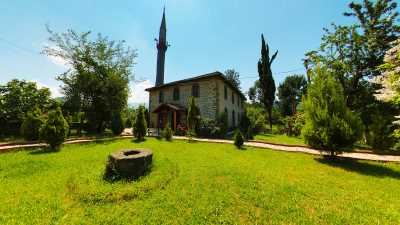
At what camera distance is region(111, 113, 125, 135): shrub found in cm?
1642

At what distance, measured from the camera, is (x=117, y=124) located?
16.4 m

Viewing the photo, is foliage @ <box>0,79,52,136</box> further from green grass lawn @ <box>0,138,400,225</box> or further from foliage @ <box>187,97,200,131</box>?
foliage @ <box>187,97,200,131</box>

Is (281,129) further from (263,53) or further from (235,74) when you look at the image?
(235,74)

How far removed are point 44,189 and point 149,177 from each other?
2.78 m

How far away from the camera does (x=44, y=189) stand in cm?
467

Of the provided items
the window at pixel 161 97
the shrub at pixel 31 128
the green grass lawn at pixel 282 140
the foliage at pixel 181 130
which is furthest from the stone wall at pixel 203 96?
the shrub at pixel 31 128

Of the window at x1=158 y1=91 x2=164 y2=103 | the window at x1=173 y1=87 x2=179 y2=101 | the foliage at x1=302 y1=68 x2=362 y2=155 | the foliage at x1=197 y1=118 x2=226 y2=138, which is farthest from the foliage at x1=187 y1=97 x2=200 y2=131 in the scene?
the foliage at x1=302 y1=68 x2=362 y2=155

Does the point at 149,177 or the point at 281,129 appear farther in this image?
the point at 281,129

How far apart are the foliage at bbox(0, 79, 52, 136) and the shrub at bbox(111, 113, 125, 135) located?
5.51 m

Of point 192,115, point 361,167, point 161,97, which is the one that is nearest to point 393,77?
point 361,167

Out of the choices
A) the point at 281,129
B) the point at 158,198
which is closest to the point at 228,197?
the point at 158,198

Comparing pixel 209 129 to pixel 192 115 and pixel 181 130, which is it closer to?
pixel 192 115

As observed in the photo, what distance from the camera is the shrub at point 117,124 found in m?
16.4

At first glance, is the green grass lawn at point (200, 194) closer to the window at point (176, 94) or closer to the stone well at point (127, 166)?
the stone well at point (127, 166)
